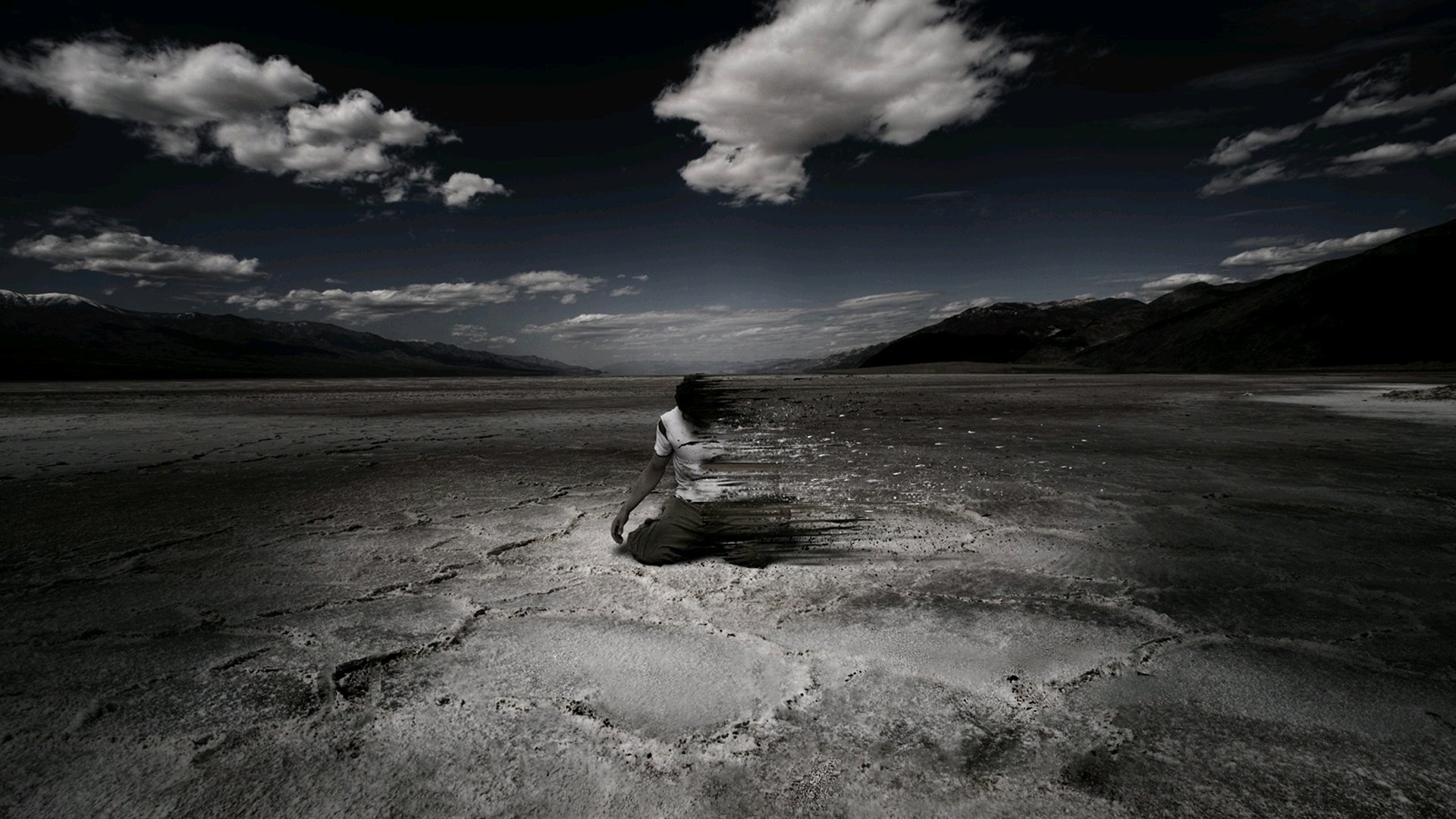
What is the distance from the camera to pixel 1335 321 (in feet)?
271

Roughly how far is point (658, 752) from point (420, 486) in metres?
4.98

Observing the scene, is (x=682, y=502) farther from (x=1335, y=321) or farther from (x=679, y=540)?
(x=1335, y=321)

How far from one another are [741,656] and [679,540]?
1.15 m

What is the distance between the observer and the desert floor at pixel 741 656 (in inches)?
65.2

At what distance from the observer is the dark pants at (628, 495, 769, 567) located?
3480 millimetres

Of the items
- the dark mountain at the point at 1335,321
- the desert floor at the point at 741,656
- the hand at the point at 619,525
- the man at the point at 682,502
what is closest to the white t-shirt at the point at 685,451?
the man at the point at 682,502

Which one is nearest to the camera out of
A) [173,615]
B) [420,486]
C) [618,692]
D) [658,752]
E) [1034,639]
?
[658,752]

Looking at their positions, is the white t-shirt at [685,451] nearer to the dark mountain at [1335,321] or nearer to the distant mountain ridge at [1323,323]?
the distant mountain ridge at [1323,323]

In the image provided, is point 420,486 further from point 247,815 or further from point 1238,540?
point 1238,540

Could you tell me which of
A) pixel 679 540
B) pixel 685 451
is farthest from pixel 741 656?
pixel 685 451

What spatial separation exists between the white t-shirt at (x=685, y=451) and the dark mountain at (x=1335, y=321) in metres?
102

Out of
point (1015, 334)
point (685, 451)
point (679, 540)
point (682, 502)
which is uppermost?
point (1015, 334)

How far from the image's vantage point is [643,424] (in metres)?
12.6

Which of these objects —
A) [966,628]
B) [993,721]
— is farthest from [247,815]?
[966,628]
